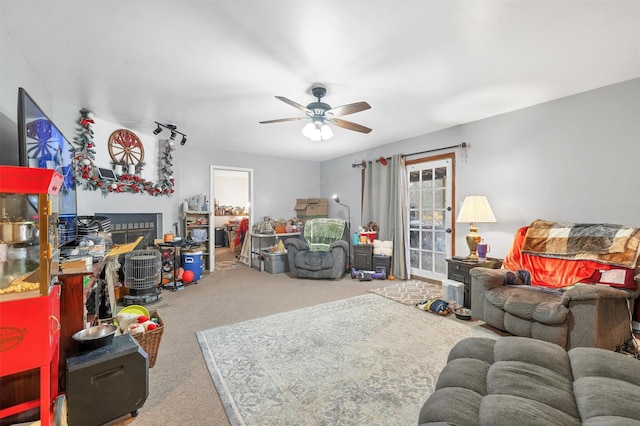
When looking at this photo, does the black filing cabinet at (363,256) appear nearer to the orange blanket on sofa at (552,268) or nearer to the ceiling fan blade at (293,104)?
the orange blanket on sofa at (552,268)

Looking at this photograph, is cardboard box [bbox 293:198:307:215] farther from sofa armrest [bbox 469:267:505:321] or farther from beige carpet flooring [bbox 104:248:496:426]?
sofa armrest [bbox 469:267:505:321]

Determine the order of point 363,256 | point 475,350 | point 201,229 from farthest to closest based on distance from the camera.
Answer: point 201,229 → point 363,256 → point 475,350

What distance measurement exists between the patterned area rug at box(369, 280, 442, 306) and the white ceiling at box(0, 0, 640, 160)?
93.1 inches

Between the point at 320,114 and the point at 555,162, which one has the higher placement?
the point at 320,114

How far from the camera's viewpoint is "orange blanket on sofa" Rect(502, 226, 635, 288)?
2.54 metres

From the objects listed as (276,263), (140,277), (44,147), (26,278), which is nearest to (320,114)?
(44,147)

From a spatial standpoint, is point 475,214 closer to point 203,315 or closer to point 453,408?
point 453,408

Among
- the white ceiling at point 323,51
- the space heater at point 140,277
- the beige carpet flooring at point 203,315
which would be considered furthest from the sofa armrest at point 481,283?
the space heater at point 140,277

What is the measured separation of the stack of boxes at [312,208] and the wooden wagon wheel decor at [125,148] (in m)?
3.22

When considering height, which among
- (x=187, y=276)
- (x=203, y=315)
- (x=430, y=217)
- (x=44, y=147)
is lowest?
(x=203, y=315)

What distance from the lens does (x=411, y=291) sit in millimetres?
3957

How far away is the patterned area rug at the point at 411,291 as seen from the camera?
3598 millimetres

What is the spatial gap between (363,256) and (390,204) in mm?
1045

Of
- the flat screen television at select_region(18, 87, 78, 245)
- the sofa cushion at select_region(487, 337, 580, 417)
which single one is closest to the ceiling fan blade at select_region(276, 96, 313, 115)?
the flat screen television at select_region(18, 87, 78, 245)
